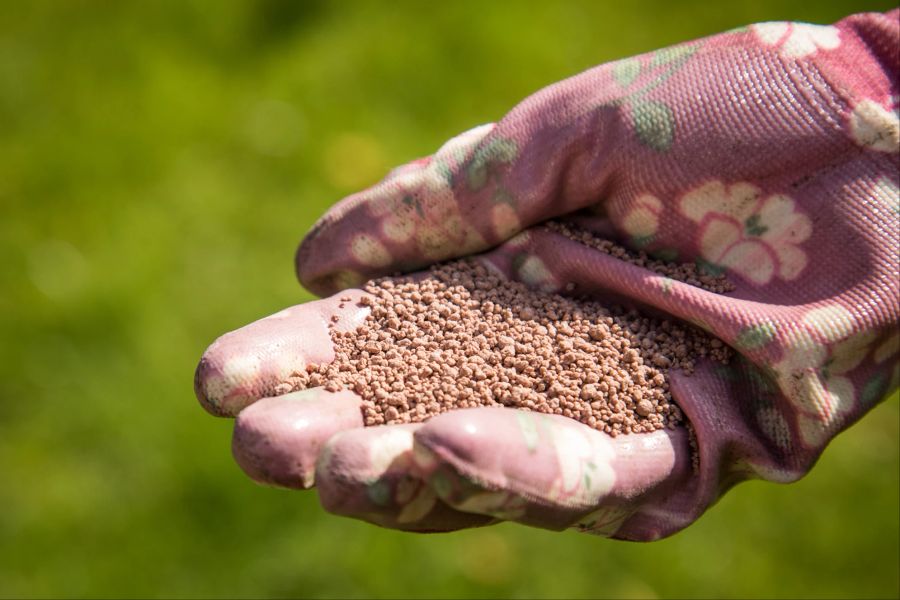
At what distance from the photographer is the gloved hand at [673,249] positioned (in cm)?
113

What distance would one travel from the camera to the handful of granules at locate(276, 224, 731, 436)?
1206 millimetres

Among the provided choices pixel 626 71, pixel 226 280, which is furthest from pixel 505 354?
pixel 226 280

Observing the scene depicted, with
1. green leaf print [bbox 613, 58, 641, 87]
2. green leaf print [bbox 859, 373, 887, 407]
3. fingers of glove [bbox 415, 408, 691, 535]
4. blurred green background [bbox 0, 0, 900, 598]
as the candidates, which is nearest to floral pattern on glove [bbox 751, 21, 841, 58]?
green leaf print [bbox 613, 58, 641, 87]

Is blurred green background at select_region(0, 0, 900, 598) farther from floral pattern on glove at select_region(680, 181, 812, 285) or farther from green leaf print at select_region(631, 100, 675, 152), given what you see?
green leaf print at select_region(631, 100, 675, 152)

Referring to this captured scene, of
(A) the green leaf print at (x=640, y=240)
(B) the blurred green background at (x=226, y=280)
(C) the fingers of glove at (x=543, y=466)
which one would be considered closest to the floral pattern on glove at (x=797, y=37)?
(A) the green leaf print at (x=640, y=240)

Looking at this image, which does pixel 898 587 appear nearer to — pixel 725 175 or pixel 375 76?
pixel 725 175

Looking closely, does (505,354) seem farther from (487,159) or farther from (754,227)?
(754,227)

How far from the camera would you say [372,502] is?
3.38 feet

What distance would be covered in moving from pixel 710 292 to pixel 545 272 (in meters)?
0.25

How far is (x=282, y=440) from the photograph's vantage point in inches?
42.4

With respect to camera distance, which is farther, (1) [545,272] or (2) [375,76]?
(2) [375,76]

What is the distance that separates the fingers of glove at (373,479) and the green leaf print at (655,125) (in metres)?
0.58

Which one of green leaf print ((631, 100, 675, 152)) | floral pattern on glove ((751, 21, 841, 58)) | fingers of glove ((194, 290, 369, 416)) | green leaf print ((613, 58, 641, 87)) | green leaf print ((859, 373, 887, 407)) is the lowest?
green leaf print ((859, 373, 887, 407))

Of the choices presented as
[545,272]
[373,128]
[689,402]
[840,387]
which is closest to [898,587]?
[840,387]
